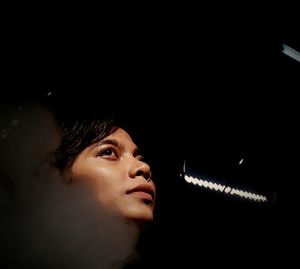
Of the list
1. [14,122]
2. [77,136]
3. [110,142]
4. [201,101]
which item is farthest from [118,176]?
[201,101]

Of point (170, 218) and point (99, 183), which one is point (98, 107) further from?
point (170, 218)

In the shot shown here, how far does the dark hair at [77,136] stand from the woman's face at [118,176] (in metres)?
0.06

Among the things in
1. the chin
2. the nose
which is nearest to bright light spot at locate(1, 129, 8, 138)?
the nose

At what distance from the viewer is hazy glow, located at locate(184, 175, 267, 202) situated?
3.56 meters

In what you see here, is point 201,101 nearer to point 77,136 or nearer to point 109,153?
point 109,153

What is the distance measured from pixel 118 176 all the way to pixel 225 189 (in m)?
1.98

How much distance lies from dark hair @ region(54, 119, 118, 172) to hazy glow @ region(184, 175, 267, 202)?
129 centimetres

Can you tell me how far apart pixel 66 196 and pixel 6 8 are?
1807 mm

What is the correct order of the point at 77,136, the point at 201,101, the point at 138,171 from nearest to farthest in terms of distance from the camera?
the point at 138,171, the point at 77,136, the point at 201,101

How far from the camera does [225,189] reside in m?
3.88

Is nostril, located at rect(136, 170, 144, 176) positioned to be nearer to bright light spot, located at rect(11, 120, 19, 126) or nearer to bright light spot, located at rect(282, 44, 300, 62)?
bright light spot, located at rect(11, 120, 19, 126)

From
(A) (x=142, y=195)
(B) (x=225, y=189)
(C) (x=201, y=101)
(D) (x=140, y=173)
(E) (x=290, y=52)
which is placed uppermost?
(E) (x=290, y=52)

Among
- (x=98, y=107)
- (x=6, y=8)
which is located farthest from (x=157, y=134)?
(x=6, y=8)

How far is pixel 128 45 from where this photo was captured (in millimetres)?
2932
